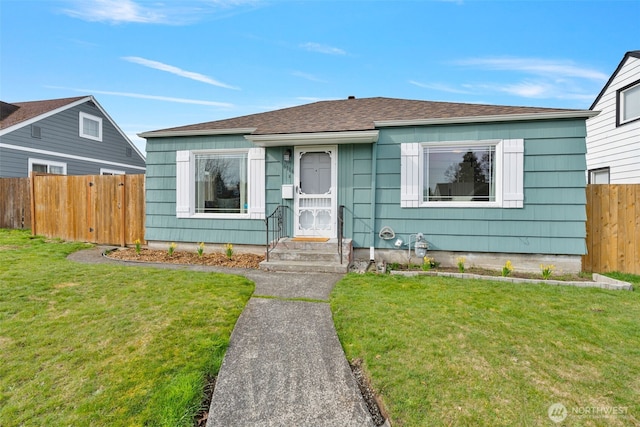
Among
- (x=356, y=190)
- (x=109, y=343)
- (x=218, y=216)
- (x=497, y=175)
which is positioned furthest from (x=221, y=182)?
(x=497, y=175)

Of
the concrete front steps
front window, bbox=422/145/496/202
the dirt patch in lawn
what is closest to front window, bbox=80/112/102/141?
the dirt patch in lawn

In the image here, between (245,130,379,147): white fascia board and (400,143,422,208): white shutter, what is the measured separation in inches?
29.0

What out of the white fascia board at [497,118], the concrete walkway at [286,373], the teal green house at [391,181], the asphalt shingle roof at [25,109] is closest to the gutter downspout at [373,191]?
the teal green house at [391,181]

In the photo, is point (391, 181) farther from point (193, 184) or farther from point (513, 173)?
point (193, 184)

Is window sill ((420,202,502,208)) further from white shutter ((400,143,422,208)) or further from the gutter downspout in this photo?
the gutter downspout

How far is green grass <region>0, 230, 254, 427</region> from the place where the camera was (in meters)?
1.97

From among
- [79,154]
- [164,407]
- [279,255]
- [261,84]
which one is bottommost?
[164,407]

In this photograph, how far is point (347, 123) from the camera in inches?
259

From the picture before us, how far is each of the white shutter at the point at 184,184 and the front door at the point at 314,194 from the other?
2649 millimetres

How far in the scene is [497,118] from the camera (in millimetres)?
5750

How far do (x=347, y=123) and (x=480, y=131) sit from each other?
2707mm

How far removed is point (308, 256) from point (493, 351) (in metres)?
3.62

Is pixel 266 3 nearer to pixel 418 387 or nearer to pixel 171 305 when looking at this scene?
pixel 171 305

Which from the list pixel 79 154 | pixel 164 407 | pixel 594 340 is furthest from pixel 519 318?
pixel 79 154
